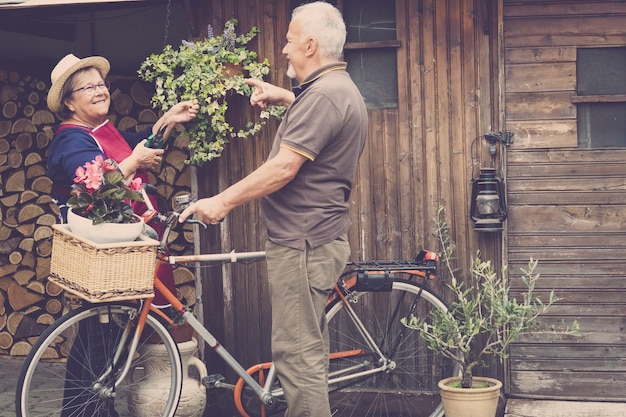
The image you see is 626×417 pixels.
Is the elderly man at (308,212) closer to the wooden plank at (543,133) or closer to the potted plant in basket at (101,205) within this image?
the potted plant in basket at (101,205)

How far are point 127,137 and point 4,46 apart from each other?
95.7 inches

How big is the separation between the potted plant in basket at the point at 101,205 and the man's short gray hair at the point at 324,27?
4.05 ft

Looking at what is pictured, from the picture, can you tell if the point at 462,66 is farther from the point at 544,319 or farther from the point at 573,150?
the point at 544,319

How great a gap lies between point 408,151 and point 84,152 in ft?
6.84

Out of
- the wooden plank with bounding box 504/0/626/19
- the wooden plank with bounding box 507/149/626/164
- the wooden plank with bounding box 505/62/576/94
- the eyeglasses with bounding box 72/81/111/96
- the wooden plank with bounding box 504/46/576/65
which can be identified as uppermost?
the wooden plank with bounding box 504/0/626/19

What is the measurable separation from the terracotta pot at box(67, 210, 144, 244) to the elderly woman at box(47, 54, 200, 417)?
1.62 feet

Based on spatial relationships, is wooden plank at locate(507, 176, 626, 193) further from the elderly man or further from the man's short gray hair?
the man's short gray hair

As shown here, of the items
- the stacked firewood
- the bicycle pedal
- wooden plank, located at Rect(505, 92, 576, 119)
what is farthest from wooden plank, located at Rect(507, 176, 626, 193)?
the stacked firewood

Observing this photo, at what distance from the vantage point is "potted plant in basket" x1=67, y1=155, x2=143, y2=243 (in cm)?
489

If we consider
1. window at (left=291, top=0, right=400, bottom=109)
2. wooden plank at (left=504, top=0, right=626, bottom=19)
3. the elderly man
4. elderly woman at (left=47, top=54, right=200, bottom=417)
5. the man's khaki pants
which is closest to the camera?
the elderly man

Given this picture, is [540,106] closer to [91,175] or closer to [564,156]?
[564,156]

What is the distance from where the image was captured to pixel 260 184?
4602 millimetres

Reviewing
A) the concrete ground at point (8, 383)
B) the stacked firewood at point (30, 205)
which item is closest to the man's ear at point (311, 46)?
the stacked firewood at point (30, 205)

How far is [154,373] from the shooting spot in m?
5.70
